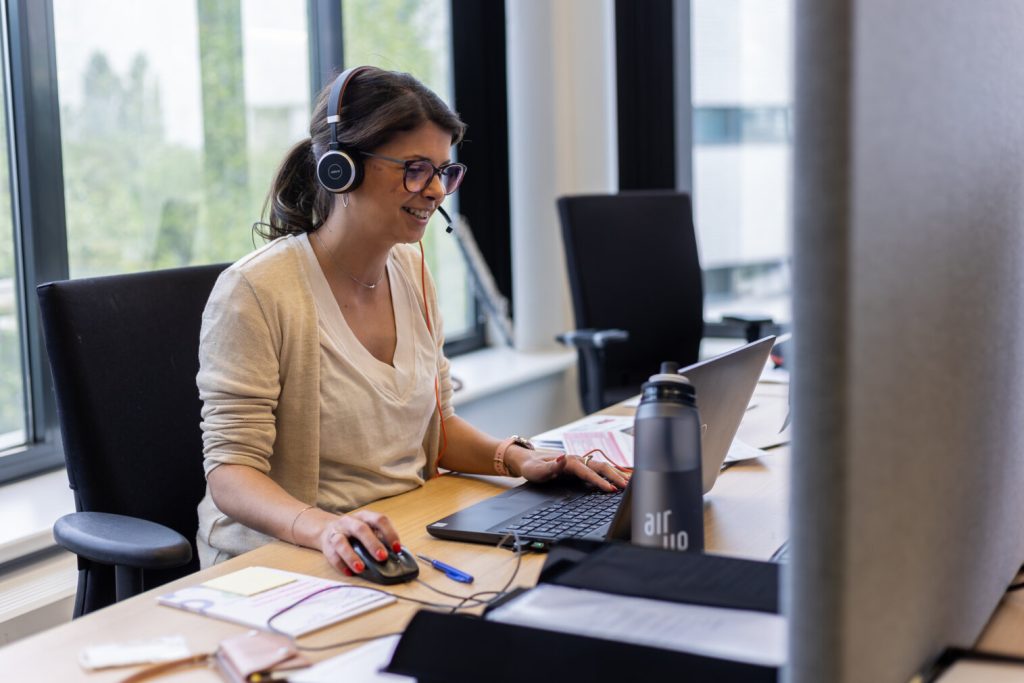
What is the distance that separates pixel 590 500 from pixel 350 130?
2.07 feet

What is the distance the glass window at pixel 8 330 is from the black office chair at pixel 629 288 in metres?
1.30

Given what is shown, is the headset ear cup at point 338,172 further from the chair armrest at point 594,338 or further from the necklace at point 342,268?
the chair armrest at point 594,338

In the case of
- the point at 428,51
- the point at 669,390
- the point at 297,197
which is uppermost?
the point at 428,51

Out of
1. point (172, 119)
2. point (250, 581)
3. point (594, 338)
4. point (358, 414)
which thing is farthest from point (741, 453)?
point (172, 119)

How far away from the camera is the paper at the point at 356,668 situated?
852 mm

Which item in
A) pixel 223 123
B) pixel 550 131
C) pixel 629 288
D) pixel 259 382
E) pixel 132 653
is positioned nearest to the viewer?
pixel 132 653

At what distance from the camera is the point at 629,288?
2.92 metres

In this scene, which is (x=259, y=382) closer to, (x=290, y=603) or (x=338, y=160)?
(x=338, y=160)

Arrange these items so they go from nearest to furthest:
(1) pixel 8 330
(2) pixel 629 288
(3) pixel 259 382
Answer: (3) pixel 259 382 → (1) pixel 8 330 → (2) pixel 629 288

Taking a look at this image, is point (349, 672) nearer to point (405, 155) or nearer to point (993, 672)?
point (993, 672)

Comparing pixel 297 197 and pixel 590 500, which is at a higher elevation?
pixel 297 197

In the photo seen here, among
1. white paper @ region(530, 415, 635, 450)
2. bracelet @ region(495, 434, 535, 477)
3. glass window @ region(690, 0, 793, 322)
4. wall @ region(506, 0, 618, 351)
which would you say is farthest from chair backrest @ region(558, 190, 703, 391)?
bracelet @ region(495, 434, 535, 477)

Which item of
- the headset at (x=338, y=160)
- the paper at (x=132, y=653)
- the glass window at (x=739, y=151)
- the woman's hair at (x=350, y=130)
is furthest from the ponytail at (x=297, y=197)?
the glass window at (x=739, y=151)

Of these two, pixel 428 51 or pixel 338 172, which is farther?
pixel 428 51
